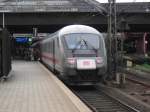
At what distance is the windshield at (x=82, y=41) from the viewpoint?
2364cm

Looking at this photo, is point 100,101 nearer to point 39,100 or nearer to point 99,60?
point 99,60

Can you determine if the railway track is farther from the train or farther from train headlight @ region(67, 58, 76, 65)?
train headlight @ region(67, 58, 76, 65)

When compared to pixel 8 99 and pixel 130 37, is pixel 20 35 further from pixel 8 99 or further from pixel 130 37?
pixel 8 99

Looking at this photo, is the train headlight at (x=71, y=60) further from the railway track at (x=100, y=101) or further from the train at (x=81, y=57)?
the railway track at (x=100, y=101)

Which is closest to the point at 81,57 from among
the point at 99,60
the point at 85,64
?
the point at 85,64

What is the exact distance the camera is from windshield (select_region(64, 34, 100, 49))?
931 inches

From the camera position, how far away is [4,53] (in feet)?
72.7

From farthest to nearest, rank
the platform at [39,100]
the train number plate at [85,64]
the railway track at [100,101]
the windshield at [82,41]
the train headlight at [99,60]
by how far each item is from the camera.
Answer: the windshield at [82,41] < the train headlight at [99,60] < the train number plate at [85,64] < the railway track at [100,101] < the platform at [39,100]

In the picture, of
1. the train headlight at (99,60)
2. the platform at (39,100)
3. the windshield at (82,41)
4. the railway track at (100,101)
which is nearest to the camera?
the platform at (39,100)

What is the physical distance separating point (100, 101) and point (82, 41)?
4.75 m

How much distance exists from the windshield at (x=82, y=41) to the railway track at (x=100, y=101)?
219cm

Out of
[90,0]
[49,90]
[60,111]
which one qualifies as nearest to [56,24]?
[90,0]

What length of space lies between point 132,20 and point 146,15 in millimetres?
1721

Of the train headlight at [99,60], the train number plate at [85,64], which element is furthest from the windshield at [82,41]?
the train number plate at [85,64]
